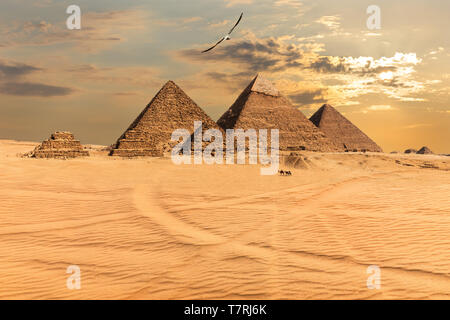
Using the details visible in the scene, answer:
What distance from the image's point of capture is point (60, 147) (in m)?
25.4

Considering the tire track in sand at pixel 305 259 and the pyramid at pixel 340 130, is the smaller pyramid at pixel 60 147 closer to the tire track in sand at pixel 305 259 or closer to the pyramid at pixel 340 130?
the tire track in sand at pixel 305 259

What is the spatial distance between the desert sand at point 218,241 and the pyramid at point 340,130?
165ft

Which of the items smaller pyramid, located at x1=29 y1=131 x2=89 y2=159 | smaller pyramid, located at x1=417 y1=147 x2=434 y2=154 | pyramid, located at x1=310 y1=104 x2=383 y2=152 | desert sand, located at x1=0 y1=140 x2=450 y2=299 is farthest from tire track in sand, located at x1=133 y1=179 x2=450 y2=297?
smaller pyramid, located at x1=417 y1=147 x2=434 y2=154

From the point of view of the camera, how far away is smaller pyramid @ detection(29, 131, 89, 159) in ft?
80.6

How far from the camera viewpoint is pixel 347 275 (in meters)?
4.70

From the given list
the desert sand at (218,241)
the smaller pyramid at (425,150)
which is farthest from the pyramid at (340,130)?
the desert sand at (218,241)

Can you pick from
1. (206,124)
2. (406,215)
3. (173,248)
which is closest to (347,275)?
(173,248)

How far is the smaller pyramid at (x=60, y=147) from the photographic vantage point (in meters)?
24.6

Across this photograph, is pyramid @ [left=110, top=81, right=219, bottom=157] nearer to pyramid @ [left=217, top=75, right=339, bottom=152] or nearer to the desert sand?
pyramid @ [left=217, top=75, right=339, bottom=152]

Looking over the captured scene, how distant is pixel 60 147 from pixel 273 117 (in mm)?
32790

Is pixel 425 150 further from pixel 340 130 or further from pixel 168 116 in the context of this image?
pixel 168 116
